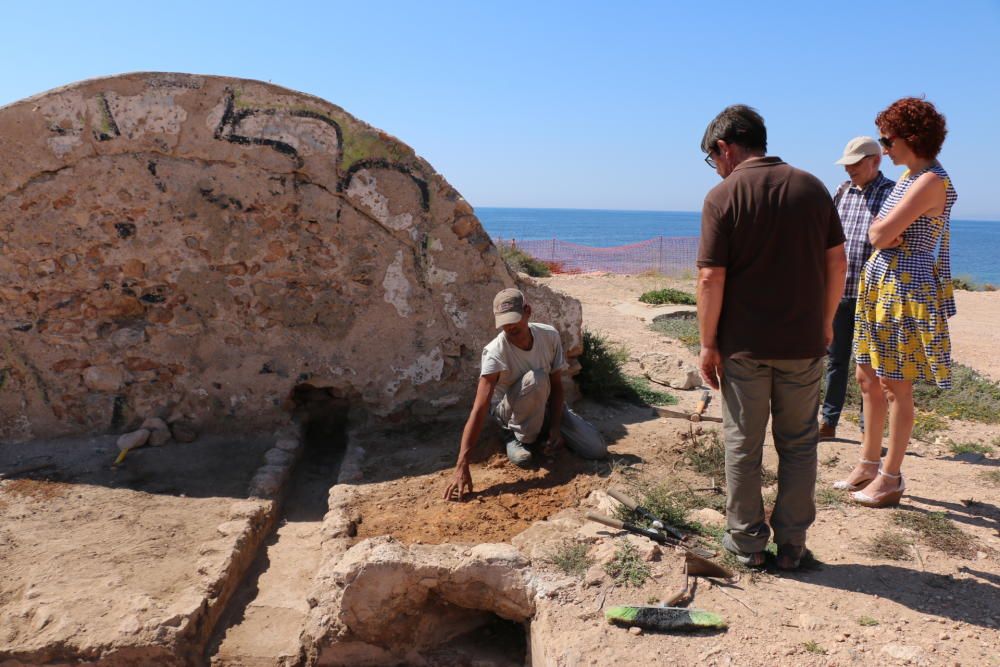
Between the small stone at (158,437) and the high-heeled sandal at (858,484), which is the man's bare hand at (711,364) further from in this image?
the small stone at (158,437)

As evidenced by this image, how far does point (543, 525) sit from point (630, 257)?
59.6ft

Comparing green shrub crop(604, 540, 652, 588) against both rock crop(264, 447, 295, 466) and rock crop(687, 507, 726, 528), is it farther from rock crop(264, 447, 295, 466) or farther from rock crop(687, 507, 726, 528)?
rock crop(264, 447, 295, 466)

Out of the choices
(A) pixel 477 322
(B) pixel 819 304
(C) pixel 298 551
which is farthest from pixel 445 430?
(B) pixel 819 304

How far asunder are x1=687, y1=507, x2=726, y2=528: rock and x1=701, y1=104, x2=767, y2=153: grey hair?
171 cm

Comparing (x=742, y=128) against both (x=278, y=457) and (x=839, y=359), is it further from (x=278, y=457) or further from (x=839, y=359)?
(x=278, y=457)

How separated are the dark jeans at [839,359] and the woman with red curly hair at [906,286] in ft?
2.91

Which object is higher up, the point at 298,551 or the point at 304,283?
the point at 304,283

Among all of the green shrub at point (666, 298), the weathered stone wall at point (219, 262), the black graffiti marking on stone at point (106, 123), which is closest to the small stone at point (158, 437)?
the weathered stone wall at point (219, 262)

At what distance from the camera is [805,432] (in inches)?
115

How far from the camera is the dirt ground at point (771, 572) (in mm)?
2582

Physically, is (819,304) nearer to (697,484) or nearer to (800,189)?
(800,189)

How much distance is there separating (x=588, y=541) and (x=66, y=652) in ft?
7.36

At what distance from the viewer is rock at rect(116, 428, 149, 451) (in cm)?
491

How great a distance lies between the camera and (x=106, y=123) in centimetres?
474
